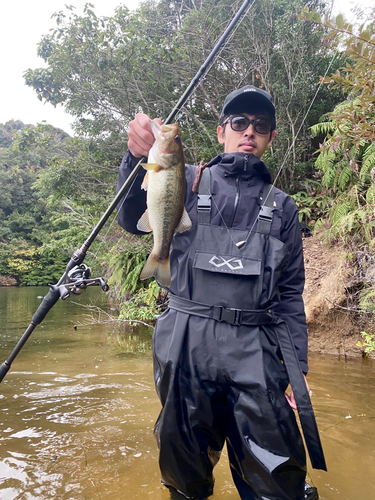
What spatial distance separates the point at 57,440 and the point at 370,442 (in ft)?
9.64

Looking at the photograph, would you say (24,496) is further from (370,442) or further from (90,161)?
(90,161)

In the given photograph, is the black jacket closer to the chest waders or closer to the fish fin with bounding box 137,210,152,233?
the chest waders

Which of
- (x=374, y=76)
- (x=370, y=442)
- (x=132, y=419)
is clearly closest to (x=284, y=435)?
(x=370, y=442)

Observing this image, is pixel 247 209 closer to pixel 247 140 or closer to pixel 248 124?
pixel 247 140

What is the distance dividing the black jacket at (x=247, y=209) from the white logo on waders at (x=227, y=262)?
0.22 meters

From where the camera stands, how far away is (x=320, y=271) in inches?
274

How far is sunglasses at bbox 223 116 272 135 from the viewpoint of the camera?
2203mm

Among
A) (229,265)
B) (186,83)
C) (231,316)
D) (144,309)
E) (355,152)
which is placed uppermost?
(186,83)

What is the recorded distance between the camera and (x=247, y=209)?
2.03 metres

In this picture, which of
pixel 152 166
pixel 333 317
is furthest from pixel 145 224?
pixel 333 317

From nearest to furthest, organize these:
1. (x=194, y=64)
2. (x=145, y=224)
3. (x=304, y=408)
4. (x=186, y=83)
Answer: (x=304, y=408), (x=145, y=224), (x=194, y=64), (x=186, y=83)

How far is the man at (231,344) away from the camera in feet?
5.75

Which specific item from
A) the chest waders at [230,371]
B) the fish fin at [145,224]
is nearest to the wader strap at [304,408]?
the chest waders at [230,371]

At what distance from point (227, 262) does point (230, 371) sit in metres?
0.56
